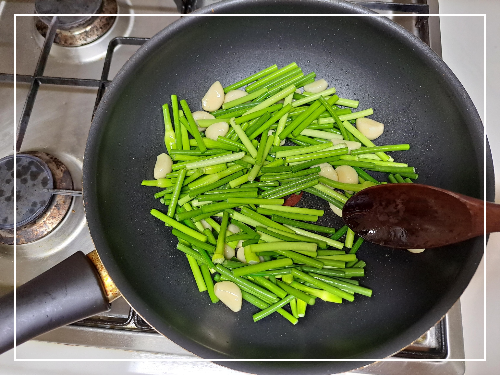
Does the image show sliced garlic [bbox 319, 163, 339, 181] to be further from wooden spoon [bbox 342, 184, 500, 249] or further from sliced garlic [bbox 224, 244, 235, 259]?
sliced garlic [bbox 224, 244, 235, 259]

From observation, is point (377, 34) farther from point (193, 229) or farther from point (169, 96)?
point (193, 229)

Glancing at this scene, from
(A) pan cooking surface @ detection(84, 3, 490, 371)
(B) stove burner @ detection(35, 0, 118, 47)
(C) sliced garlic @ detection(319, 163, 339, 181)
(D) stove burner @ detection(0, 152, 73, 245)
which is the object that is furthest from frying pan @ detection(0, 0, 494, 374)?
Result: (B) stove burner @ detection(35, 0, 118, 47)

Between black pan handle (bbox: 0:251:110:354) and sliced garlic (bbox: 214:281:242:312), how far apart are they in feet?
1.16

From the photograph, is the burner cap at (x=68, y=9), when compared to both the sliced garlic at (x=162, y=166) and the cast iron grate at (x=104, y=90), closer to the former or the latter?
the cast iron grate at (x=104, y=90)

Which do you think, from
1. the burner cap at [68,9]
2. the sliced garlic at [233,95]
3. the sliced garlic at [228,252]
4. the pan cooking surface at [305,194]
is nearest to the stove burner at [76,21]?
the burner cap at [68,9]

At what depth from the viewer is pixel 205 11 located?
1246mm

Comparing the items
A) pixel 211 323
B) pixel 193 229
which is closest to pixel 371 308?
pixel 211 323

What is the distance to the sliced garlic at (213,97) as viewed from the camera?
1.44 meters

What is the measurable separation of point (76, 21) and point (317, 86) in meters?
0.97

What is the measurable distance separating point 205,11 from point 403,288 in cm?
113

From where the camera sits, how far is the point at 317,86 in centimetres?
145

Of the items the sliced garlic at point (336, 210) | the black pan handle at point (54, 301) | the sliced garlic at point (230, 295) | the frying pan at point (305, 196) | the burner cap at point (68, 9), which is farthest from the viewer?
the burner cap at point (68, 9)

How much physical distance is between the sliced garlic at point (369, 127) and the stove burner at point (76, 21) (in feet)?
3.57

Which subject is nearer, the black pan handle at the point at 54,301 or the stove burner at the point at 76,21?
the black pan handle at the point at 54,301
